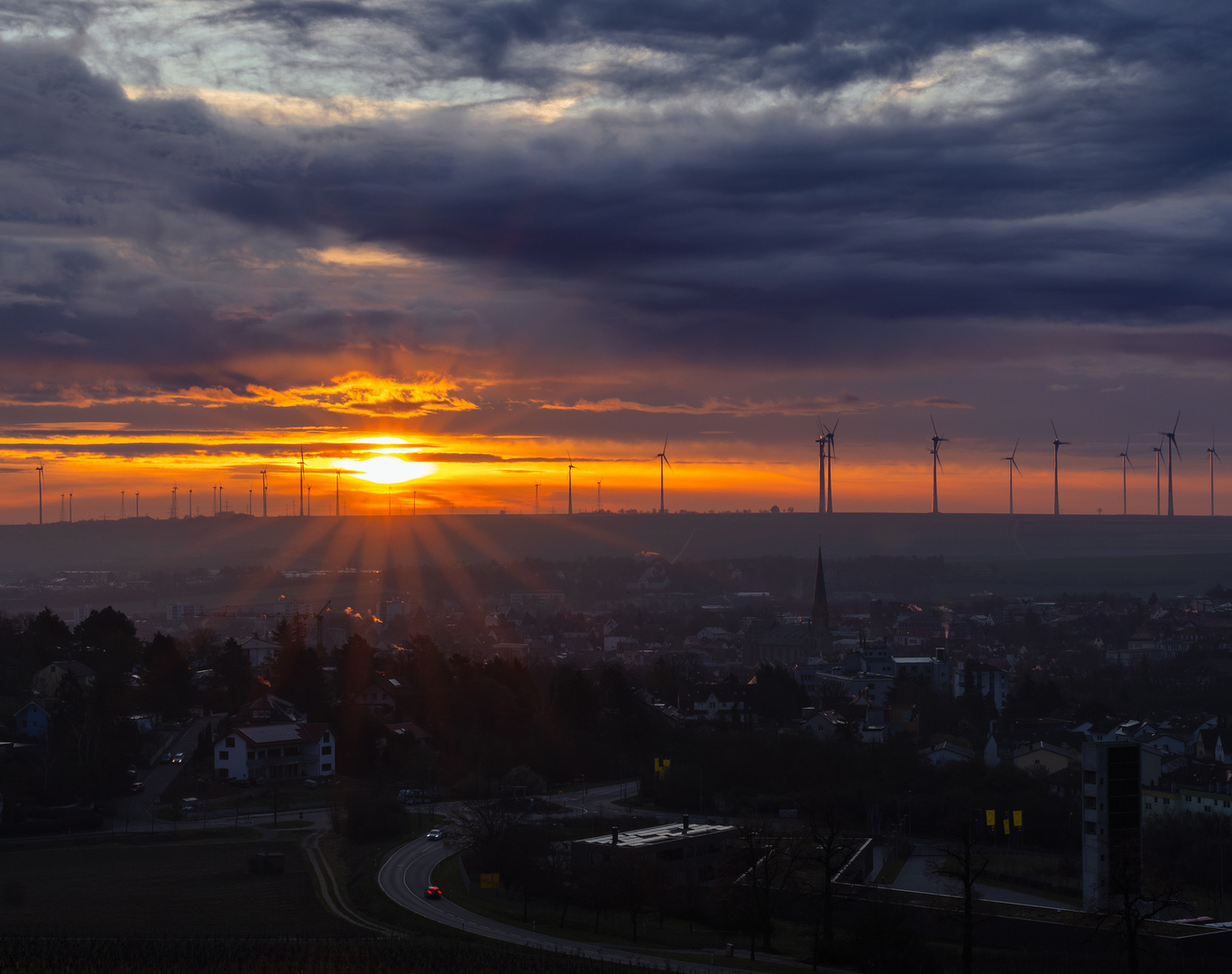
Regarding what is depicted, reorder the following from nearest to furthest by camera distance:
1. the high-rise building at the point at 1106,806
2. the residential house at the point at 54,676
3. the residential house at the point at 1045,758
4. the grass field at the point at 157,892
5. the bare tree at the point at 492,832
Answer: the grass field at the point at 157,892
the high-rise building at the point at 1106,806
the bare tree at the point at 492,832
the residential house at the point at 1045,758
the residential house at the point at 54,676

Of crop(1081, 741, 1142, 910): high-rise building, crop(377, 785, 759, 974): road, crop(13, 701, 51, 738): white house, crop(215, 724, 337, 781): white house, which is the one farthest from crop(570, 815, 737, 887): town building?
crop(13, 701, 51, 738): white house

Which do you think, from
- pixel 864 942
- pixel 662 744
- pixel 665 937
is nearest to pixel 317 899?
pixel 665 937

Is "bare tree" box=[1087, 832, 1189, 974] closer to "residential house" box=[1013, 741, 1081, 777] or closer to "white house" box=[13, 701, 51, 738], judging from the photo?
"residential house" box=[1013, 741, 1081, 777]

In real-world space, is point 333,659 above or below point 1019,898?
above

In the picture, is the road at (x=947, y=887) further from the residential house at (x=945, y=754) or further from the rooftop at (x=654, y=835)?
the residential house at (x=945, y=754)

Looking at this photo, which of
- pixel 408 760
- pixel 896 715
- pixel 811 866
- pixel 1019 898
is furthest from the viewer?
pixel 896 715

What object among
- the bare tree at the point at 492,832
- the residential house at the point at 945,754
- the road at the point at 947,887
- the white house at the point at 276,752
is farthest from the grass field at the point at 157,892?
the residential house at the point at 945,754

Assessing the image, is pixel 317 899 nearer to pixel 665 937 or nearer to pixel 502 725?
pixel 665 937
